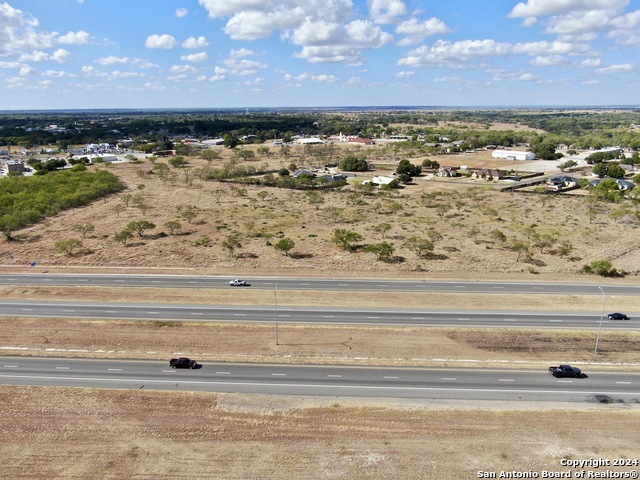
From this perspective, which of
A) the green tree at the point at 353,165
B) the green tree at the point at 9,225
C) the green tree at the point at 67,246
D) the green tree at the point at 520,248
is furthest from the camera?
the green tree at the point at 353,165

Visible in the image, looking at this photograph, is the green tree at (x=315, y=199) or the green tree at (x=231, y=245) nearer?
the green tree at (x=231, y=245)

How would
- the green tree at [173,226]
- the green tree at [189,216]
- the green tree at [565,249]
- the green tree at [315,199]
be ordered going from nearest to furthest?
the green tree at [565,249], the green tree at [173,226], the green tree at [189,216], the green tree at [315,199]

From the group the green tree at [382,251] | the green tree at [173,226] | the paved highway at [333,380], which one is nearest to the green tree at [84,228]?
the green tree at [173,226]

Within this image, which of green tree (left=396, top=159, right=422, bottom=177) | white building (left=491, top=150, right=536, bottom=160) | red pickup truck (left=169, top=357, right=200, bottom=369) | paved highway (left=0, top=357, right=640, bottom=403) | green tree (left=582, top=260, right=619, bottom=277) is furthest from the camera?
white building (left=491, top=150, right=536, bottom=160)

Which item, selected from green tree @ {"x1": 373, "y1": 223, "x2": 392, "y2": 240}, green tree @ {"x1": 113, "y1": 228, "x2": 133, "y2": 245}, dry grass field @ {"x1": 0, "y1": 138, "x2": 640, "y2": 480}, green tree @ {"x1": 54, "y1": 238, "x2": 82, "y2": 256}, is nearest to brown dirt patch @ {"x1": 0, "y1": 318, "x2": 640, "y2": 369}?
dry grass field @ {"x1": 0, "y1": 138, "x2": 640, "y2": 480}

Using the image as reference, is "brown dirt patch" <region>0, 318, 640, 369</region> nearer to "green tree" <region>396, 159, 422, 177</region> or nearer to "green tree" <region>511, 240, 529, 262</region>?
"green tree" <region>511, 240, 529, 262</region>

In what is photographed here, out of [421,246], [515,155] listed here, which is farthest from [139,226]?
[515,155]

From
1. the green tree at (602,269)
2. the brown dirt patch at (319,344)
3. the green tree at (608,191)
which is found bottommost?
the brown dirt patch at (319,344)

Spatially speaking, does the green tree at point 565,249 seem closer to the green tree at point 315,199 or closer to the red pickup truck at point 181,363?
the green tree at point 315,199
